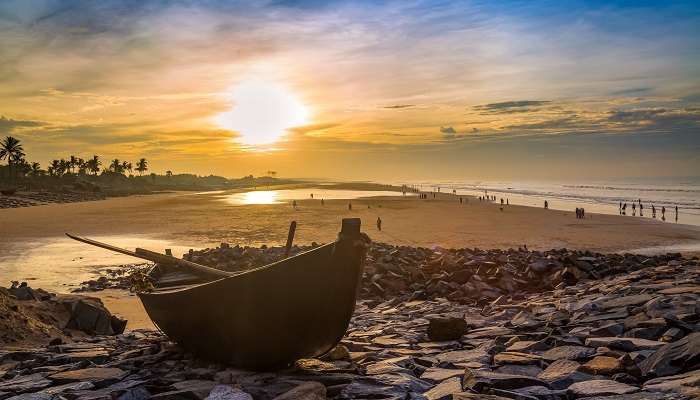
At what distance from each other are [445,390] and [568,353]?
6.28 feet

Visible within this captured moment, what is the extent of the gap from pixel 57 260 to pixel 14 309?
13.7 m

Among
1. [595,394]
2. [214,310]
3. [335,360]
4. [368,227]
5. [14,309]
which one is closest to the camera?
[595,394]

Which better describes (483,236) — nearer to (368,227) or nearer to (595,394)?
(368,227)

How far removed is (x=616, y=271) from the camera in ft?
46.5

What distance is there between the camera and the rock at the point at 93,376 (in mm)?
6051

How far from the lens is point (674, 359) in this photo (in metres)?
5.13

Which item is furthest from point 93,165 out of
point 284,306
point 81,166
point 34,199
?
point 284,306

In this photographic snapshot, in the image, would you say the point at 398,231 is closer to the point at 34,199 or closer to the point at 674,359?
the point at 674,359

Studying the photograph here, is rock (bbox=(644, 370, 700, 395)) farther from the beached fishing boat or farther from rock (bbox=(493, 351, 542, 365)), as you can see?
the beached fishing boat

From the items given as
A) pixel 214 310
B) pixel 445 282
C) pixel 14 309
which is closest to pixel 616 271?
pixel 445 282

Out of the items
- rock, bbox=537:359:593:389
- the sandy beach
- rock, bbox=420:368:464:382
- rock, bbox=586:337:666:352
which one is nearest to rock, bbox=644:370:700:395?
rock, bbox=537:359:593:389

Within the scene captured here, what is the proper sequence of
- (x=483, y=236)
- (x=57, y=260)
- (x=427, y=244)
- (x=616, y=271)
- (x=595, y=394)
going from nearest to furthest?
(x=595, y=394) < (x=616, y=271) < (x=57, y=260) < (x=427, y=244) < (x=483, y=236)

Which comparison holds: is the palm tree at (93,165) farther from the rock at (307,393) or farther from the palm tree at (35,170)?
the rock at (307,393)

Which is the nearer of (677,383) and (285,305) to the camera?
(677,383)
